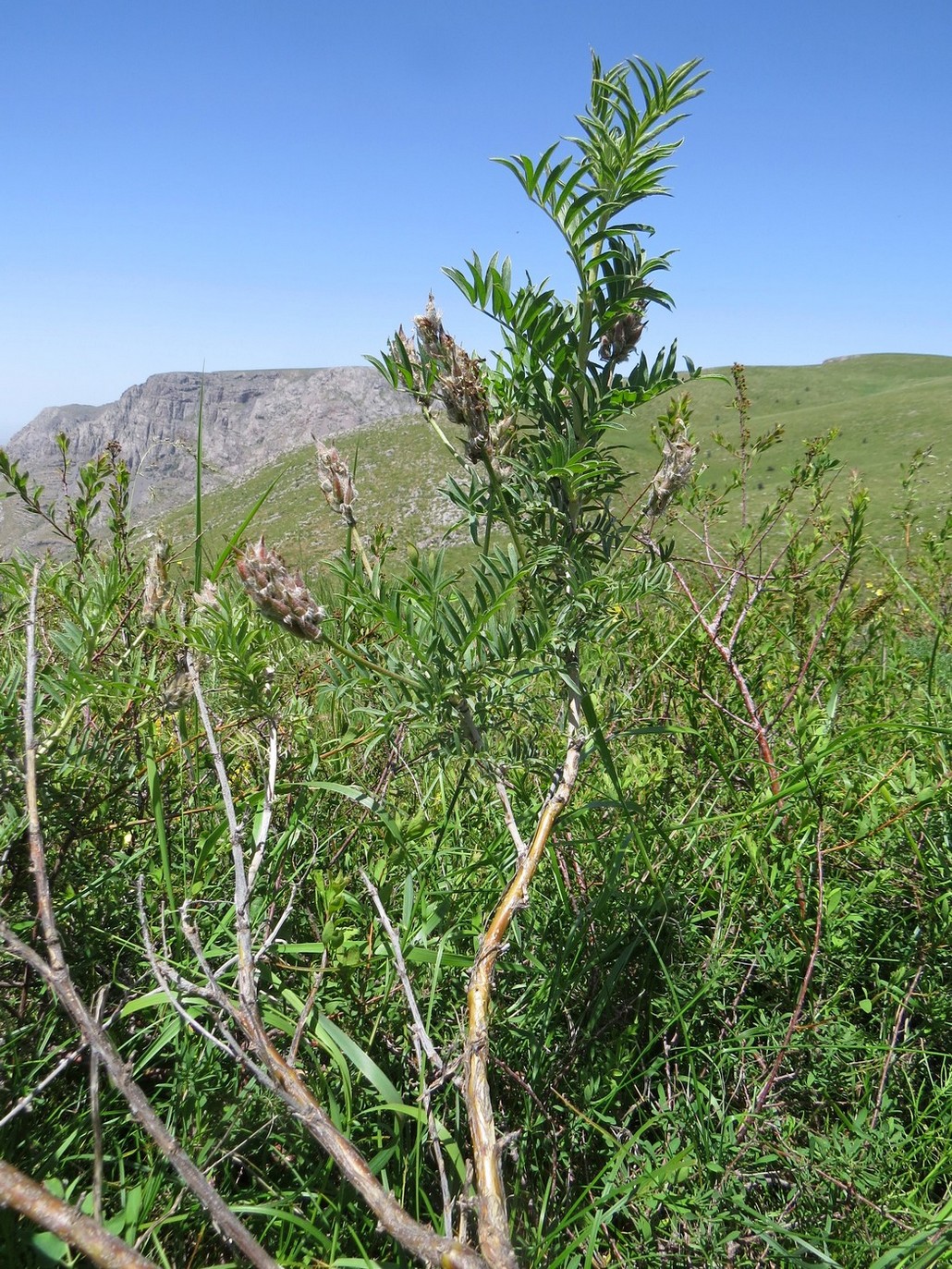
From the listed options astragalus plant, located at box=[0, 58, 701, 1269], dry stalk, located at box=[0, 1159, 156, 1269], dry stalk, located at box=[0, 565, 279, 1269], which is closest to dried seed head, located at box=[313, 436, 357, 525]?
astragalus plant, located at box=[0, 58, 701, 1269]

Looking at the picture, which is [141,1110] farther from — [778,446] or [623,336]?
[778,446]

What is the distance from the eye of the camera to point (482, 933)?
1.48 meters

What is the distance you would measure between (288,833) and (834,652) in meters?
2.13

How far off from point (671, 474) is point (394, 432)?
93.4 meters

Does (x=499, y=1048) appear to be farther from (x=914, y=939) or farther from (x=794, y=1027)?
(x=914, y=939)

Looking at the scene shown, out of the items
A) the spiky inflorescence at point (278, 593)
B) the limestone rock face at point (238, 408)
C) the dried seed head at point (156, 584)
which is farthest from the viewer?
the limestone rock face at point (238, 408)

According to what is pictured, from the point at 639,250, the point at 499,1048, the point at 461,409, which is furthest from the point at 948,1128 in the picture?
the point at 639,250

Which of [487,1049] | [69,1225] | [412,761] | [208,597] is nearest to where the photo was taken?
[69,1225]

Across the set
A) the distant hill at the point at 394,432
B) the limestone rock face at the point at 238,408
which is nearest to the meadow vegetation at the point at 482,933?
the distant hill at the point at 394,432

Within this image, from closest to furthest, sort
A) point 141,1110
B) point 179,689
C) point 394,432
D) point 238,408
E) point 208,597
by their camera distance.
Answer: point 141,1110, point 208,597, point 179,689, point 394,432, point 238,408

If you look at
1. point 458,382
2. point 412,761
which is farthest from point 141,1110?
point 458,382

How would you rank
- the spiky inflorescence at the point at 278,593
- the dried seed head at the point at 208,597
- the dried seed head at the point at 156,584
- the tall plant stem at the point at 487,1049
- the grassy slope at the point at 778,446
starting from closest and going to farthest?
the tall plant stem at the point at 487,1049 < the spiky inflorescence at the point at 278,593 < the dried seed head at the point at 208,597 < the dried seed head at the point at 156,584 < the grassy slope at the point at 778,446

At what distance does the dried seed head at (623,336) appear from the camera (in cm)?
141

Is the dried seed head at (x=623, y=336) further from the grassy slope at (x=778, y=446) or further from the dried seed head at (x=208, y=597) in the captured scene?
the grassy slope at (x=778, y=446)
